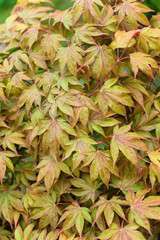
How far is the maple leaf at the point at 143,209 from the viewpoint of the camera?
1.14m

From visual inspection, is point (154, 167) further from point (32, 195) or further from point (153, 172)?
point (32, 195)

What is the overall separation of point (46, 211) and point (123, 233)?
0.43 metres

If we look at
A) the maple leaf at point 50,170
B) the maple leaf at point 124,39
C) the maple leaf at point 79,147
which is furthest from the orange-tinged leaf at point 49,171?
the maple leaf at point 124,39

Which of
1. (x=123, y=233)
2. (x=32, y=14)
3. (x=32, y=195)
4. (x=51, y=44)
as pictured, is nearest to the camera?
(x=123, y=233)

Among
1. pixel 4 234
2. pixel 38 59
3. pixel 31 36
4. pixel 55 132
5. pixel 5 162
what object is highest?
pixel 31 36

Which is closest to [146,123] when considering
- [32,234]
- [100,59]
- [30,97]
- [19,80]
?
[100,59]

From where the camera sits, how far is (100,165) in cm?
122

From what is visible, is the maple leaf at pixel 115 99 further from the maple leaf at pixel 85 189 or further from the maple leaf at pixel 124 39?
the maple leaf at pixel 85 189

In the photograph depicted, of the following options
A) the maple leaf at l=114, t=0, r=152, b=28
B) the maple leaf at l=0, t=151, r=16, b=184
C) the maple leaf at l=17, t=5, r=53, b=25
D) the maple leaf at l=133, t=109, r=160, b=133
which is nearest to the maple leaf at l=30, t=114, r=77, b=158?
the maple leaf at l=0, t=151, r=16, b=184

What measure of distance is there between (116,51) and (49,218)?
0.97 metres

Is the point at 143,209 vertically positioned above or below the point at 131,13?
below

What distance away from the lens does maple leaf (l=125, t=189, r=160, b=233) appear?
45.1 inches

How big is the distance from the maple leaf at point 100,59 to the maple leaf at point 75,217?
702 mm

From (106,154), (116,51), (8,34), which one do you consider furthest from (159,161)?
(8,34)
